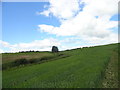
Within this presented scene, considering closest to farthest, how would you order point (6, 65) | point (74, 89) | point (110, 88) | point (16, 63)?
point (74, 89)
point (110, 88)
point (6, 65)
point (16, 63)

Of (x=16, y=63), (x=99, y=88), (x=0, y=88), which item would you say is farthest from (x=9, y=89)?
(x=16, y=63)

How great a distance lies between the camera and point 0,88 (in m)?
16.2

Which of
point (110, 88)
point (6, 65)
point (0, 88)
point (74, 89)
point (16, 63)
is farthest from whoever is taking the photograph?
point (16, 63)

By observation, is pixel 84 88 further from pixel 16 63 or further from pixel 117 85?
pixel 16 63

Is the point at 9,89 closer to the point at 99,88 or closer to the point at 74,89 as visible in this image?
the point at 74,89

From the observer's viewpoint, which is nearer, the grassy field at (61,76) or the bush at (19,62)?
the grassy field at (61,76)

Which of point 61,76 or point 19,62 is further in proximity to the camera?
point 19,62

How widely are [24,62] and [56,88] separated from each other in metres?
29.0

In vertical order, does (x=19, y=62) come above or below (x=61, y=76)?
below

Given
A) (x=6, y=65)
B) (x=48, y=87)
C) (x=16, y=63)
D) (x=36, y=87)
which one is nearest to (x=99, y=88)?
(x=48, y=87)

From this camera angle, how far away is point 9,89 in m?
15.3

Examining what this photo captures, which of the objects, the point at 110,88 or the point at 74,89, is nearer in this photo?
the point at 74,89

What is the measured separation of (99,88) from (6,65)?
85.4 ft

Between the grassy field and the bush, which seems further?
the bush
